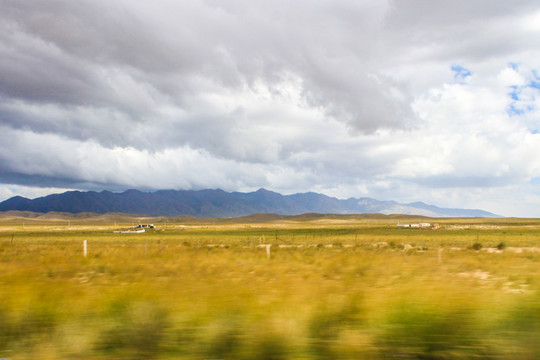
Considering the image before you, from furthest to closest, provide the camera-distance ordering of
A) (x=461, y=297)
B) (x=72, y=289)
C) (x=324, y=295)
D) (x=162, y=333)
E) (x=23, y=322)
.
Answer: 1. (x=72, y=289)
2. (x=324, y=295)
3. (x=461, y=297)
4. (x=23, y=322)
5. (x=162, y=333)

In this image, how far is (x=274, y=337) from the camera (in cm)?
645

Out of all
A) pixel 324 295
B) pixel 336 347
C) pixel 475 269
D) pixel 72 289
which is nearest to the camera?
pixel 336 347

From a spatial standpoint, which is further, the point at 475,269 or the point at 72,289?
the point at 475,269

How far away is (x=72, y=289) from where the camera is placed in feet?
32.9

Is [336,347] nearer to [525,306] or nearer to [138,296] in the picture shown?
[525,306]

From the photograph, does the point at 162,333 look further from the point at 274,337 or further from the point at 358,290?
the point at 358,290

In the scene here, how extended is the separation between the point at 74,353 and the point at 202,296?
350cm

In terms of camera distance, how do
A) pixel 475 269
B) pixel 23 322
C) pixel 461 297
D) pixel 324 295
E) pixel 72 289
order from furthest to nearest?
pixel 475 269 → pixel 72 289 → pixel 324 295 → pixel 461 297 → pixel 23 322

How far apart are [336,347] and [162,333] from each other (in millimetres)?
2901

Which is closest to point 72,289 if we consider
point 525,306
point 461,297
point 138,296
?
point 138,296

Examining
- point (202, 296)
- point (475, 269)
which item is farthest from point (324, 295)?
point (475, 269)

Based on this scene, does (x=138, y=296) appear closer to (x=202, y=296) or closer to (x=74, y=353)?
(x=202, y=296)

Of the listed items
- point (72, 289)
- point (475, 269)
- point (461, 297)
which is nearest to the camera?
point (461, 297)

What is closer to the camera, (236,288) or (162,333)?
(162,333)
